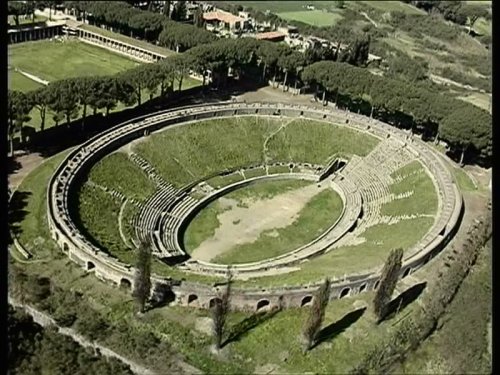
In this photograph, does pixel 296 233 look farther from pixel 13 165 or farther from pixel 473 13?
pixel 473 13

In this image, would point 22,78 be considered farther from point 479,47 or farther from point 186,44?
point 479,47

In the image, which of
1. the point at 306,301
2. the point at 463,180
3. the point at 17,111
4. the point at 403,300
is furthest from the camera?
the point at 463,180

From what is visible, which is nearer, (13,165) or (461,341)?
(461,341)

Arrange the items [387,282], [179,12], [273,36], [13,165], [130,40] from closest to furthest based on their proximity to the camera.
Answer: [387,282], [13,165], [130,40], [273,36], [179,12]

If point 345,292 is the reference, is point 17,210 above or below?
below

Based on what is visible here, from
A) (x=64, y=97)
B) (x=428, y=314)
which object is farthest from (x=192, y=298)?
(x=64, y=97)

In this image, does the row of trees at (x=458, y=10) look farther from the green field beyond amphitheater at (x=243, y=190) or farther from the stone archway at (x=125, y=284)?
the stone archway at (x=125, y=284)
